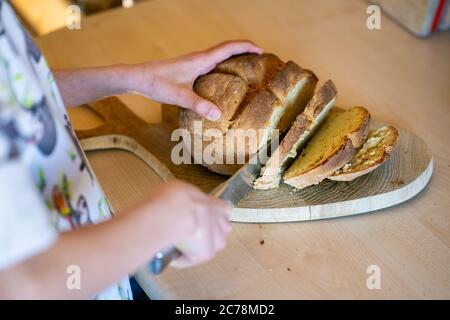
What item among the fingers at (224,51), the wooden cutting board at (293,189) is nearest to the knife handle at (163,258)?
the wooden cutting board at (293,189)

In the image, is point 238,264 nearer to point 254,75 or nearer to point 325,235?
point 325,235

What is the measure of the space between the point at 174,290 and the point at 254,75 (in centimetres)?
49

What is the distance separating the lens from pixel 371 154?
3.84 feet

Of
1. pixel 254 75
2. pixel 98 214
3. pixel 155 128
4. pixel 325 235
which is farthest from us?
pixel 155 128

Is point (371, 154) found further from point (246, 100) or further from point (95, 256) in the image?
point (95, 256)

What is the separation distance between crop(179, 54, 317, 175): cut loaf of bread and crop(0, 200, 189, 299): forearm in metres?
0.45

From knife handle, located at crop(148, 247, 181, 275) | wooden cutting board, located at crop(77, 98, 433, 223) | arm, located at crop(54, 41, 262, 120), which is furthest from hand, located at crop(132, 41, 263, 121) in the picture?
knife handle, located at crop(148, 247, 181, 275)

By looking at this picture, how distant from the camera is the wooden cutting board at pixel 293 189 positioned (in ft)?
3.62

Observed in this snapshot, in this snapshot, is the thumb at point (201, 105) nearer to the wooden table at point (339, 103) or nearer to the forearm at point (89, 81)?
the forearm at point (89, 81)

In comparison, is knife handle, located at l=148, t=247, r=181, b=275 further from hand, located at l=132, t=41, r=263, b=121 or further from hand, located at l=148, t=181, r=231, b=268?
hand, located at l=132, t=41, r=263, b=121

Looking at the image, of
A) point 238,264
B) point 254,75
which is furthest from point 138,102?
point 238,264

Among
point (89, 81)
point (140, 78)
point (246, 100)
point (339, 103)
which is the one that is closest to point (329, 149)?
point (246, 100)
